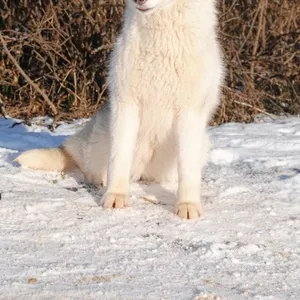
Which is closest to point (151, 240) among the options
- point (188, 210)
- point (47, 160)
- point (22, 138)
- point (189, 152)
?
point (188, 210)

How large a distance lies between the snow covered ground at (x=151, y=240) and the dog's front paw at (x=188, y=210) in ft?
0.15

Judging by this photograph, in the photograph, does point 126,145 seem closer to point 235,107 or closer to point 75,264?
point 75,264

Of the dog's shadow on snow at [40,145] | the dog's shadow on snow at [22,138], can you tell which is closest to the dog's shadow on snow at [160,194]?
the dog's shadow on snow at [40,145]

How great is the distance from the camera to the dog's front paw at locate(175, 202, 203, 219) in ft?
12.1

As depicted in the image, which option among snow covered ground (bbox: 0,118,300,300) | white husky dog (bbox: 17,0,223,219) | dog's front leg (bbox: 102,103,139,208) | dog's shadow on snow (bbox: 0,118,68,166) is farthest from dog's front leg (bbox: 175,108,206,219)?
dog's shadow on snow (bbox: 0,118,68,166)

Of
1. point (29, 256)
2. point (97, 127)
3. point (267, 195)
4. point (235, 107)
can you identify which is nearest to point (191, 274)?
point (29, 256)

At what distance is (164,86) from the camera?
12.5 ft

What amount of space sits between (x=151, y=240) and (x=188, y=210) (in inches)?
17.8

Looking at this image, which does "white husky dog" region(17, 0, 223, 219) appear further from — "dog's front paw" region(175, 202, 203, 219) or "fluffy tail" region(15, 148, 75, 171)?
"fluffy tail" region(15, 148, 75, 171)

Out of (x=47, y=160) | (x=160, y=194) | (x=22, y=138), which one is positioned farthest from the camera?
(x=22, y=138)

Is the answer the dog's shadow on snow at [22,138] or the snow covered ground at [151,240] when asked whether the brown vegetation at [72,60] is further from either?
the snow covered ground at [151,240]

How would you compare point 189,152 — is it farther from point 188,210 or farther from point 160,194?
point 160,194

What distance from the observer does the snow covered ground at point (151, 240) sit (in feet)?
8.91

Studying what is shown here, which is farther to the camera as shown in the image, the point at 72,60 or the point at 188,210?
the point at 72,60
